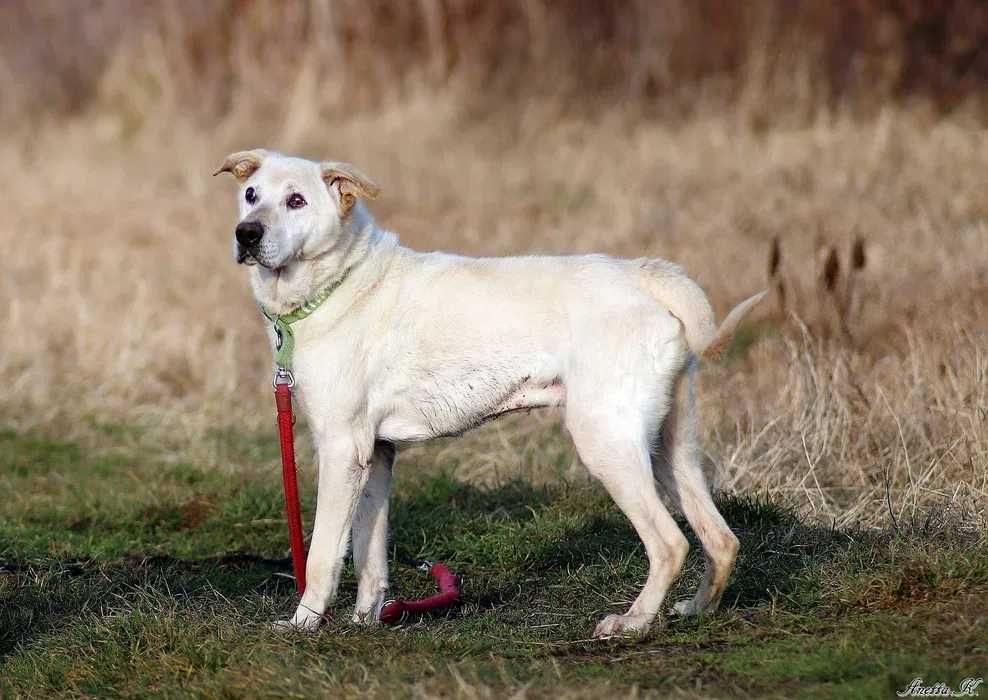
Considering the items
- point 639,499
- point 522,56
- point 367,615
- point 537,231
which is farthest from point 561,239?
point 639,499

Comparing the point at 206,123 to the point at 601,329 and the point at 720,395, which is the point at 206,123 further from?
the point at 601,329

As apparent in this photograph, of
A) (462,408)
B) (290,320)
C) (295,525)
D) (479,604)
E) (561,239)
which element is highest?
(290,320)

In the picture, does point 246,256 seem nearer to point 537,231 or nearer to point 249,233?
point 249,233

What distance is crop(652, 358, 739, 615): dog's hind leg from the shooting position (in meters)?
4.78

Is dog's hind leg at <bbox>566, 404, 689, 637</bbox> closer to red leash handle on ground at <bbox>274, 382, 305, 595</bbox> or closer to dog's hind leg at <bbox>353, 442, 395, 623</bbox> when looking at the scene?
dog's hind leg at <bbox>353, 442, 395, 623</bbox>

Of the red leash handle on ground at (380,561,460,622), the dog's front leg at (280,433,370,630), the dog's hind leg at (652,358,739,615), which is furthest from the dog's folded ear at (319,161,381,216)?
the red leash handle on ground at (380,561,460,622)

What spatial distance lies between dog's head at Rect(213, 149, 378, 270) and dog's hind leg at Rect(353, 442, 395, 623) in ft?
2.58

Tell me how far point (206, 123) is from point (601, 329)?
11.5 meters

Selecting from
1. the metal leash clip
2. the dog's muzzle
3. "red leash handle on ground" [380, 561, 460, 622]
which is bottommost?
"red leash handle on ground" [380, 561, 460, 622]

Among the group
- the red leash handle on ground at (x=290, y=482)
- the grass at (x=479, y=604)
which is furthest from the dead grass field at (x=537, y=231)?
the red leash handle on ground at (x=290, y=482)

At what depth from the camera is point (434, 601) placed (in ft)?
17.4

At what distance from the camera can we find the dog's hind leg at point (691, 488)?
4.78 m

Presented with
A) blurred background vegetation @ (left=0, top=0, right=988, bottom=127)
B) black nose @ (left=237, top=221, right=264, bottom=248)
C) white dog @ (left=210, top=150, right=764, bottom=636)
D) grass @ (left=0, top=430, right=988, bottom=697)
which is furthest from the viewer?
blurred background vegetation @ (left=0, top=0, right=988, bottom=127)

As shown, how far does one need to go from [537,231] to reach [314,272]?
22.3 feet
